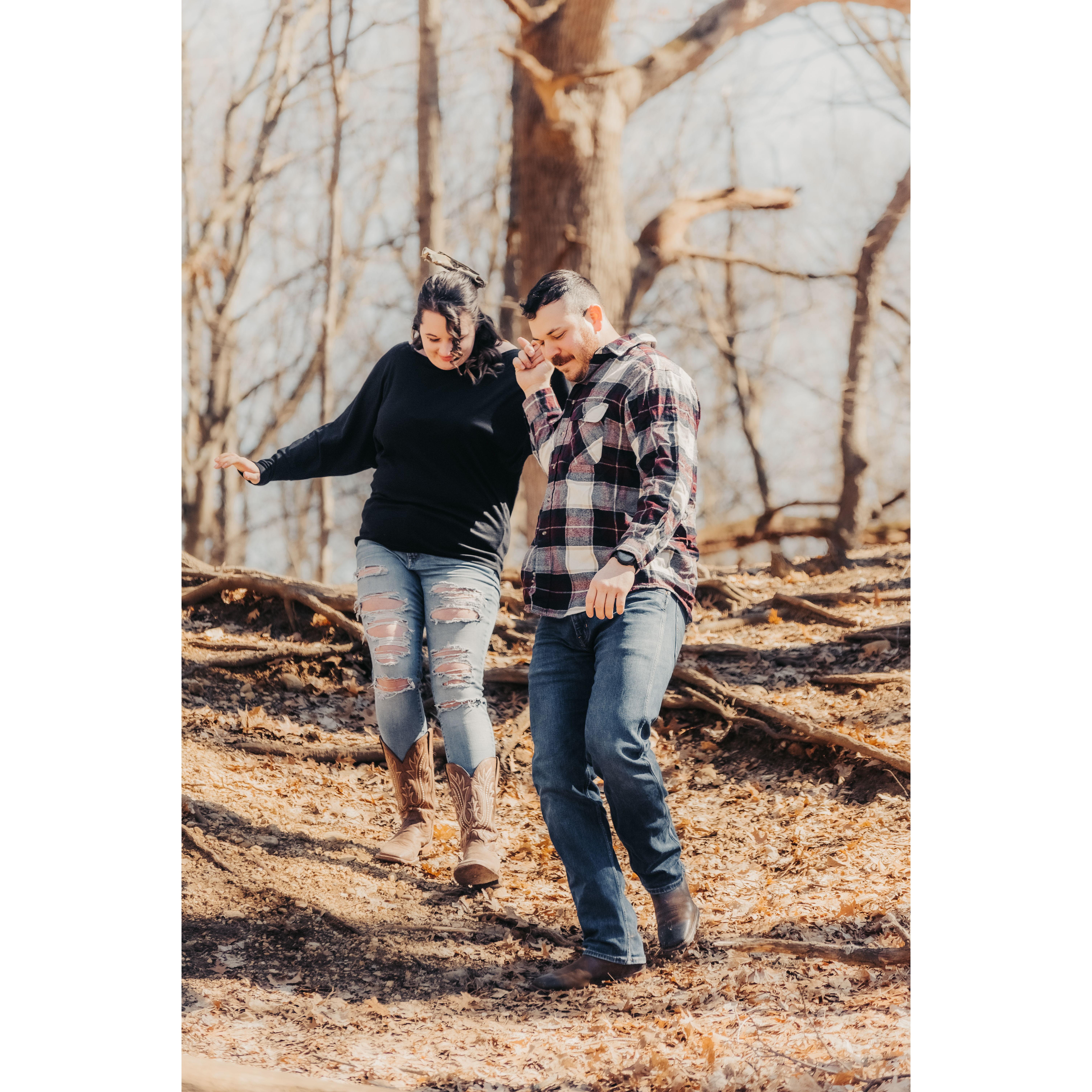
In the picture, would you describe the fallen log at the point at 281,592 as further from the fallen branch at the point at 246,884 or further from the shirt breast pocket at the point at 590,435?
the shirt breast pocket at the point at 590,435

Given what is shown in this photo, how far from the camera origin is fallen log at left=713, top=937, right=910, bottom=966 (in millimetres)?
3059

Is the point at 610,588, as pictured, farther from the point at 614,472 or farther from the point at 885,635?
the point at 885,635

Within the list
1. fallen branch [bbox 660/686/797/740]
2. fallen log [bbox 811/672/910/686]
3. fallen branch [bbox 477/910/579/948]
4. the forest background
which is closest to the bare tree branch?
the forest background

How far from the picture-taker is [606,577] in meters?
2.55

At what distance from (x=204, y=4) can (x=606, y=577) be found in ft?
15.4

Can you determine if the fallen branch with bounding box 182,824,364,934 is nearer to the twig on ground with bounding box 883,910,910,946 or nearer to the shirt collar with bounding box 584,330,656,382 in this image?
the twig on ground with bounding box 883,910,910,946

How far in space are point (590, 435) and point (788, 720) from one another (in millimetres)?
1930

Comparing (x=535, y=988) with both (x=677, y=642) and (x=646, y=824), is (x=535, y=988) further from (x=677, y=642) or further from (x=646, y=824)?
(x=677, y=642)

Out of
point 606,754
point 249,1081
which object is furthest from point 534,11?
point 249,1081

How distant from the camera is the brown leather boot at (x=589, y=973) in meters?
2.81

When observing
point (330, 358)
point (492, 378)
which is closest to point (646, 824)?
point (492, 378)

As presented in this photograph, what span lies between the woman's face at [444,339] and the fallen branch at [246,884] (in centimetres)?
186

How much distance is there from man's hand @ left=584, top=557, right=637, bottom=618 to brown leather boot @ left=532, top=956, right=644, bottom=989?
1.01 meters

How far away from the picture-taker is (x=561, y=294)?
2814mm
